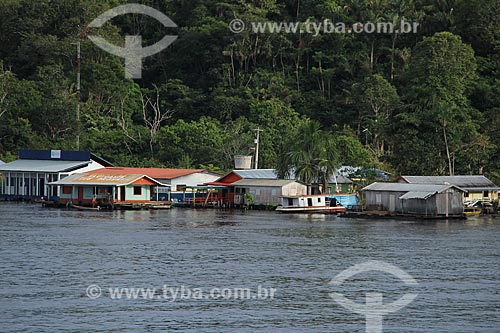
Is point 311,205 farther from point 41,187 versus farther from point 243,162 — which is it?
point 41,187

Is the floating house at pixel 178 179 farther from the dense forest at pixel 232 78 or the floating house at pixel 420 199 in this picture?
the floating house at pixel 420 199

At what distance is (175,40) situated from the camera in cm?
10394

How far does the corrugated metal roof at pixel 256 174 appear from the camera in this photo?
2731 inches

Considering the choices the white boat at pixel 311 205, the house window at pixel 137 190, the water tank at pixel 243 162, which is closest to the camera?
the white boat at pixel 311 205

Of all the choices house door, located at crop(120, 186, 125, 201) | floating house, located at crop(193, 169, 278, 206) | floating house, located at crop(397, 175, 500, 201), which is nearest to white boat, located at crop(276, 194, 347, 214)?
floating house, located at crop(397, 175, 500, 201)

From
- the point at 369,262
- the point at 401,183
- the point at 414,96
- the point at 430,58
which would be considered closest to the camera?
the point at 369,262

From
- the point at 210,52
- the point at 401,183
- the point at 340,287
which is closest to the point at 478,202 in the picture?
the point at 401,183

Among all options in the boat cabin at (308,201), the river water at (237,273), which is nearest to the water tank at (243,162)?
the boat cabin at (308,201)

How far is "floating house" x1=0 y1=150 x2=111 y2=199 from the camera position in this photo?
7319 centimetres

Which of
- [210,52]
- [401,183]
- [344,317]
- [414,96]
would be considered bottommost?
[344,317]

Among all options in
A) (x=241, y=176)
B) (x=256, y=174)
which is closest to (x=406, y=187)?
(x=241, y=176)

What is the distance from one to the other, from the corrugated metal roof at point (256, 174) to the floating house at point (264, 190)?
→ 98 cm

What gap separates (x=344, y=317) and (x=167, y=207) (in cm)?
3922

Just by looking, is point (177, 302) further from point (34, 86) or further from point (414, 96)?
point (34, 86)
